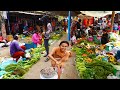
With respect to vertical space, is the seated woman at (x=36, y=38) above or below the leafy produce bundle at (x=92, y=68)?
above

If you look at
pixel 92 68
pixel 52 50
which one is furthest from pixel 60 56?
pixel 92 68

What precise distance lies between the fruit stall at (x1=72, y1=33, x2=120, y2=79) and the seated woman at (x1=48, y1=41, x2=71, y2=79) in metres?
0.61

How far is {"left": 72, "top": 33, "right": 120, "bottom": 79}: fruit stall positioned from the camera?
13.0 feet

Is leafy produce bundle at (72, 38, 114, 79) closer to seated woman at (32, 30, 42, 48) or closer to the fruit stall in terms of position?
the fruit stall

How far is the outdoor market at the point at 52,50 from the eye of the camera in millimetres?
3785

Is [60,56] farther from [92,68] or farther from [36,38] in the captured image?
[36,38]

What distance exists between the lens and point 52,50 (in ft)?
12.4

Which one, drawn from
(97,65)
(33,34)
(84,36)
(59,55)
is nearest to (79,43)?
(84,36)

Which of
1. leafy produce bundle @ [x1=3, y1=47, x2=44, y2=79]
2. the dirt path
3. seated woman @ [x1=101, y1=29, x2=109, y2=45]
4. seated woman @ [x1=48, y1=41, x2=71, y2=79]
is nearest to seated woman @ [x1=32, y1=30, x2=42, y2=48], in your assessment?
leafy produce bundle @ [x1=3, y1=47, x2=44, y2=79]

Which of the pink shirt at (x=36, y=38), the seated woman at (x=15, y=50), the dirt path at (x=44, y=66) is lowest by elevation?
the dirt path at (x=44, y=66)

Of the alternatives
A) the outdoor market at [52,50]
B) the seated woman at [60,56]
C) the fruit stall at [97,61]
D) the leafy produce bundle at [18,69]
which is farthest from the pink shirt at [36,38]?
the seated woman at [60,56]

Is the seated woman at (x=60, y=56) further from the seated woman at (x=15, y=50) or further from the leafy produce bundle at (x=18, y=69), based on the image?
the seated woman at (x=15, y=50)
